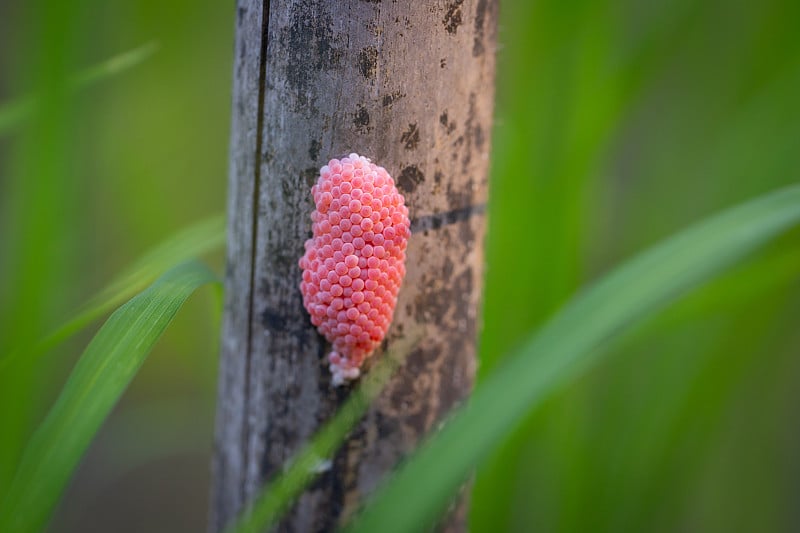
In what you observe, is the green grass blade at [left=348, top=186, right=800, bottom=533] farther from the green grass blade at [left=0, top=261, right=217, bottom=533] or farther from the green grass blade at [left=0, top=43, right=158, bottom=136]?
the green grass blade at [left=0, top=43, right=158, bottom=136]

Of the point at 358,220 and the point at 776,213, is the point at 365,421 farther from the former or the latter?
the point at 776,213

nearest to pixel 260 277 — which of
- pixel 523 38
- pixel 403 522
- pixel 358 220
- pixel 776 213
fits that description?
pixel 358 220

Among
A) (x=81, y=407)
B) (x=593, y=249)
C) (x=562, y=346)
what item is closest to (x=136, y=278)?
(x=81, y=407)

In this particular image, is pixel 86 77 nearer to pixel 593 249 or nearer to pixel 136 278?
pixel 136 278

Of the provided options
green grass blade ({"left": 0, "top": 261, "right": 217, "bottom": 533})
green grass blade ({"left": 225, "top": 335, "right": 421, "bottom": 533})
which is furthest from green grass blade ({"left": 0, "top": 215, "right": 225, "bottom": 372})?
green grass blade ({"left": 225, "top": 335, "right": 421, "bottom": 533})

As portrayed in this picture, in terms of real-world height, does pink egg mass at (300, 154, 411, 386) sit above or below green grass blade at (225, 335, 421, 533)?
above

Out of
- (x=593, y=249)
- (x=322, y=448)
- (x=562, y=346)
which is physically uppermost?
(x=562, y=346)

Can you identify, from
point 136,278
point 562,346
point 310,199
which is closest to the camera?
point 562,346
